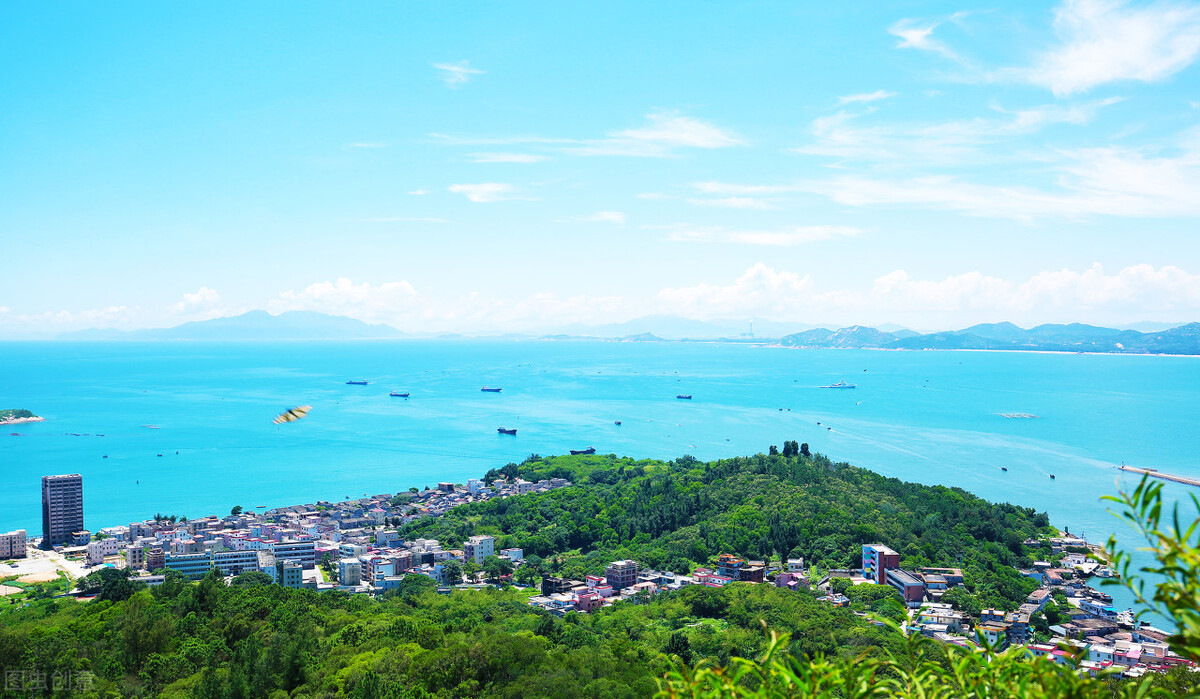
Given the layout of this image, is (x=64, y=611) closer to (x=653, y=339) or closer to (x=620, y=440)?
(x=620, y=440)

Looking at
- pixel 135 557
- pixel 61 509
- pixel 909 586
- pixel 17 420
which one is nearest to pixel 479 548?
pixel 135 557

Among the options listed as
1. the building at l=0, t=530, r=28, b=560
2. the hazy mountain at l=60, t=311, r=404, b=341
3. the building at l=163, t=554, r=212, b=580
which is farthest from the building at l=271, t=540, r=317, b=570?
the hazy mountain at l=60, t=311, r=404, b=341

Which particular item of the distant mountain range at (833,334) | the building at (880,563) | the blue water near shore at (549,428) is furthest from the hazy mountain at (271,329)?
the building at (880,563)

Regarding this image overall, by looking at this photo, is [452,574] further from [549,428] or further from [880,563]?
[549,428]

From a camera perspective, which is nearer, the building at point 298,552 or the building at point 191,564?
the building at point 191,564

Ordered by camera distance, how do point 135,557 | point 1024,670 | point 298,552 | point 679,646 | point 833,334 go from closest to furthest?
point 1024,670
point 679,646
point 135,557
point 298,552
point 833,334

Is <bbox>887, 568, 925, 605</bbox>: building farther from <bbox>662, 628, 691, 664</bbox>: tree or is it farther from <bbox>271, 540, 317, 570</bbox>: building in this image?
<bbox>271, 540, 317, 570</bbox>: building

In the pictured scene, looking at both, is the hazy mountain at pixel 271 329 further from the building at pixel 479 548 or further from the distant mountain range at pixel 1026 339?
the building at pixel 479 548

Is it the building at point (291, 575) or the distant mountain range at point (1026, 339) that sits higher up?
the distant mountain range at point (1026, 339)
